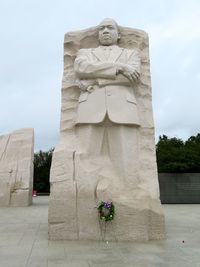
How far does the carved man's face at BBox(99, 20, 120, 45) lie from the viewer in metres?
6.97

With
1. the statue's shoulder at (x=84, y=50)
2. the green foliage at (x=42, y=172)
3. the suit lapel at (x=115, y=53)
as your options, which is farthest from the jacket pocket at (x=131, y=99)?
the green foliage at (x=42, y=172)

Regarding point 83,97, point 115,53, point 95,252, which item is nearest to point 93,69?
point 83,97

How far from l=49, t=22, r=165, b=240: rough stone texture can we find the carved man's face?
1.49 meters

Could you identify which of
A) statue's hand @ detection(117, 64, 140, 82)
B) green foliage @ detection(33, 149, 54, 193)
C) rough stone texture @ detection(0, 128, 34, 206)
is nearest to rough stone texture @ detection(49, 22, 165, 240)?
statue's hand @ detection(117, 64, 140, 82)

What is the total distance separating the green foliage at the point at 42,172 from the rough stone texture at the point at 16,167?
1719cm

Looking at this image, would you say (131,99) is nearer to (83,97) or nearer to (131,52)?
(83,97)

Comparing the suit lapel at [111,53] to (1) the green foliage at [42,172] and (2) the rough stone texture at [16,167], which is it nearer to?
(2) the rough stone texture at [16,167]

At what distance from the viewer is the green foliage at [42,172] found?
31163 millimetres

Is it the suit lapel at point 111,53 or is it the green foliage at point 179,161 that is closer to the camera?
the suit lapel at point 111,53

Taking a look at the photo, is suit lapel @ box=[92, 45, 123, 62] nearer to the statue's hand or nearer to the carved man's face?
the carved man's face

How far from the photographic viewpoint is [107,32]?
6.96 m

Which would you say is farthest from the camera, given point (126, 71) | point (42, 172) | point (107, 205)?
point (42, 172)

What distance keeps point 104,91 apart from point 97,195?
186cm

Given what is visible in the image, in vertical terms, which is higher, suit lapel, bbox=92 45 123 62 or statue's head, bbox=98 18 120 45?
statue's head, bbox=98 18 120 45
